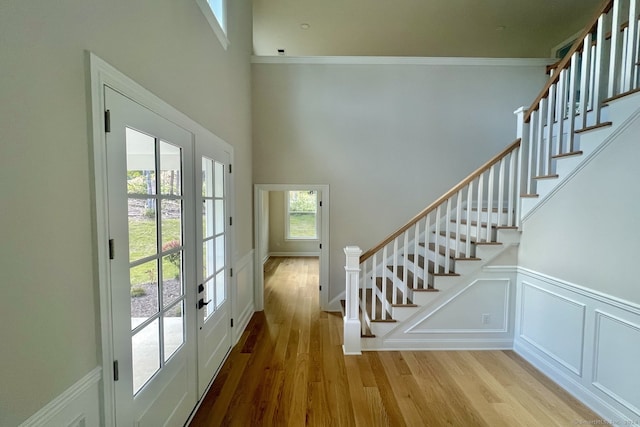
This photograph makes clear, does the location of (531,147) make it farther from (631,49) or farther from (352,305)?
(352,305)

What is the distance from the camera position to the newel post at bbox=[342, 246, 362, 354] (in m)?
2.87

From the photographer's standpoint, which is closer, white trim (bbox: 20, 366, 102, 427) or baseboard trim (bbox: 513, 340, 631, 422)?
white trim (bbox: 20, 366, 102, 427)

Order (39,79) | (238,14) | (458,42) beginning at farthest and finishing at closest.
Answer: (458,42), (238,14), (39,79)

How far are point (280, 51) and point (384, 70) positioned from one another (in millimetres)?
2381

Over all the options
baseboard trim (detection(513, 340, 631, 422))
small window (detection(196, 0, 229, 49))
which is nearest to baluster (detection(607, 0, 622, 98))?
baseboard trim (detection(513, 340, 631, 422))

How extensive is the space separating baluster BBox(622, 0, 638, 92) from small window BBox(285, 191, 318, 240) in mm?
6297

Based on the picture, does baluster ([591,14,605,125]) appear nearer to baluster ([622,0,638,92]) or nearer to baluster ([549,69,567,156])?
baluster ([622,0,638,92])

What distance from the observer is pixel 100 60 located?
113 cm

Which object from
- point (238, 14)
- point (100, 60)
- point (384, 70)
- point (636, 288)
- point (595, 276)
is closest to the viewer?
point (100, 60)

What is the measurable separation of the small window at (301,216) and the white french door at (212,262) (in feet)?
16.2

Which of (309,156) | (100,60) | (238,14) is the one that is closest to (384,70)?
(309,156)

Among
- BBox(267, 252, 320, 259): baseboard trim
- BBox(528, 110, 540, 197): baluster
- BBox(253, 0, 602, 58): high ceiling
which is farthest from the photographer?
BBox(267, 252, 320, 259): baseboard trim

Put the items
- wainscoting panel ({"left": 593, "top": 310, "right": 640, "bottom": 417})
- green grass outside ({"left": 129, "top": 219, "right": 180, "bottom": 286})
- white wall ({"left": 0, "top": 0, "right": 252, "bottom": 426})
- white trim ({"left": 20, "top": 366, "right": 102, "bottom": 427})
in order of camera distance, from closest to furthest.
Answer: white wall ({"left": 0, "top": 0, "right": 252, "bottom": 426})
white trim ({"left": 20, "top": 366, "right": 102, "bottom": 427})
green grass outside ({"left": 129, "top": 219, "right": 180, "bottom": 286})
wainscoting panel ({"left": 593, "top": 310, "right": 640, "bottom": 417})

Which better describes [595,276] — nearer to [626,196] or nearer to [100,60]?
[626,196]
